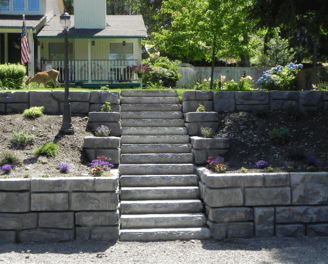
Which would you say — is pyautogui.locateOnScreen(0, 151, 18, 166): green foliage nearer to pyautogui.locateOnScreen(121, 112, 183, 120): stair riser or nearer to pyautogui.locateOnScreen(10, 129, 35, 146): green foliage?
pyautogui.locateOnScreen(10, 129, 35, 146): green foliage

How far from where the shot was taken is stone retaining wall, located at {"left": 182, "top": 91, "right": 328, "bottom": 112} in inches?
326

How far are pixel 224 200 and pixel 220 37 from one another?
30.6 ft

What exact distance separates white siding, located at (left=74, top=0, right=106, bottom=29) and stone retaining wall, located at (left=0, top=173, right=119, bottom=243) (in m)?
13.0

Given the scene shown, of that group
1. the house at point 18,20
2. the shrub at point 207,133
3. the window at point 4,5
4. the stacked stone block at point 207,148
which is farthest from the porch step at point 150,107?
the window at point 4,5

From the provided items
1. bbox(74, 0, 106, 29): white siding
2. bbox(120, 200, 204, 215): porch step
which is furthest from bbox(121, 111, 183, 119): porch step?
bbox(74, 0, 106, 29): white siding

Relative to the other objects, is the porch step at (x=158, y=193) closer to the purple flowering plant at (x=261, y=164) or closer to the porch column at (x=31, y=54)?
the purple flowering plant at (x=261, y=164)

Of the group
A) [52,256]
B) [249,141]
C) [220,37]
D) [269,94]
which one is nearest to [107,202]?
[52,256]

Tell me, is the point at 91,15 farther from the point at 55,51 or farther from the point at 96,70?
the point at 96,70

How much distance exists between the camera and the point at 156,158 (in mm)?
7152

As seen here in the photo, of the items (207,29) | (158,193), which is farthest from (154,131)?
(207,29)

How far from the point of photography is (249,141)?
7410 mm

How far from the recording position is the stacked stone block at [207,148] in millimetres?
7102

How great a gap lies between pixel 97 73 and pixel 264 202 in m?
12.0

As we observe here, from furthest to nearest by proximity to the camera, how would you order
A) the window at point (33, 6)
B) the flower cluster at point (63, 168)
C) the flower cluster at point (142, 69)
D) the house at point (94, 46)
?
the window at point (33, 6)
the house at point (94, 46)
the flower cluster at point (142, 69)
the flower cluster at point (63, 168)
